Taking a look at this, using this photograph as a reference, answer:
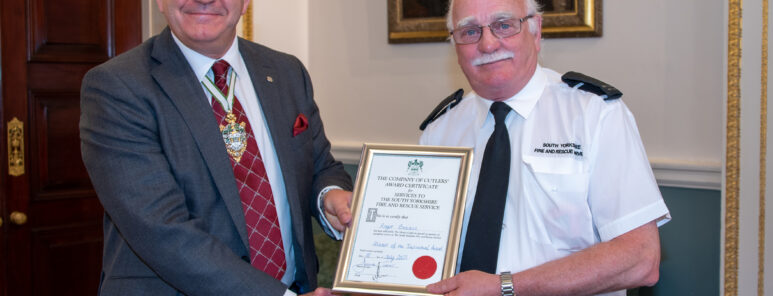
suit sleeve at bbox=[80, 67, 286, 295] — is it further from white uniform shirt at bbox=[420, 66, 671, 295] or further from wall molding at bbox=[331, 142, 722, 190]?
wall molding at bbox=[331, 142, 722, 190]

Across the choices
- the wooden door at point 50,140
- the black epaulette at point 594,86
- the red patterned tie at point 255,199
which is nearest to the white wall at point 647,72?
the black epaulette at point 594,86

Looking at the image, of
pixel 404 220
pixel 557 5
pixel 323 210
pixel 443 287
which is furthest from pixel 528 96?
pixel 557 5

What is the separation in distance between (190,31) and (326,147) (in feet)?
2.21

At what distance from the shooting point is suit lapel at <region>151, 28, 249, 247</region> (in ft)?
6.55

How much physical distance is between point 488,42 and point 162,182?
40.1 inches

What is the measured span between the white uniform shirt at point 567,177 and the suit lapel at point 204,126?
2.30 feet

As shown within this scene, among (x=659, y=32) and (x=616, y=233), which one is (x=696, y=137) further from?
(x=616, y=233)

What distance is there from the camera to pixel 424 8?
3.77 m

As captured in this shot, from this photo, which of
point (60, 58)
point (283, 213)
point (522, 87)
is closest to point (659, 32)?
point (522, 87)

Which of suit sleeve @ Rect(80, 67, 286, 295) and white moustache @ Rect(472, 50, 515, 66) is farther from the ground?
white moustache @ Rect(472, 50, 515, 66)

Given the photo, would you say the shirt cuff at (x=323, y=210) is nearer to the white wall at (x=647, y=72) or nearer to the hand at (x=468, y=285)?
the hand at (x=468, y=285)

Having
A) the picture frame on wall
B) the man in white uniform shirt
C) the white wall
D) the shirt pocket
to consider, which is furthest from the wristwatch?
the picture frame on wall

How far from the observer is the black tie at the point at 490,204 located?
1.99 metres

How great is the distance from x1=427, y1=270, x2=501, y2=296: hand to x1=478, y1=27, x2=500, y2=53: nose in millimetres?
658
